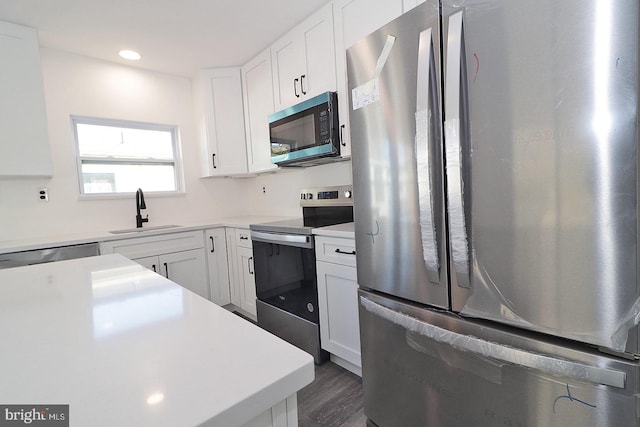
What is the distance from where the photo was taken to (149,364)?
0.46m

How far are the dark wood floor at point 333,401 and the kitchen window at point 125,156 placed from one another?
248 centimetres

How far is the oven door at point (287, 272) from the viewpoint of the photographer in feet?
6.54

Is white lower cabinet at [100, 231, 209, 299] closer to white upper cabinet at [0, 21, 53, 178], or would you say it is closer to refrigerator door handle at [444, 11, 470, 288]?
white upper cabinet at [0, 21, 53, 178]

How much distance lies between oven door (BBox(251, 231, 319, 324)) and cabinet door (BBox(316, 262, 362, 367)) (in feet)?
0.25

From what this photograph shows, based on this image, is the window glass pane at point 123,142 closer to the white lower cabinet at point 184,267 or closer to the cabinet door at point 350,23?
the white lower cabinet at point 184,267

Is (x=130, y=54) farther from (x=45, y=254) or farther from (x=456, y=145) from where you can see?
(x=456, y=145)

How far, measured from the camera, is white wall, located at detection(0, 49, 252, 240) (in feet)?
8.21

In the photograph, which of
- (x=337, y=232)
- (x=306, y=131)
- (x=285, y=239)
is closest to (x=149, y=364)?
(x=337, y=232)

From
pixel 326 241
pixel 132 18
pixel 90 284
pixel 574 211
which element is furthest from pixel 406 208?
pixel 132 18

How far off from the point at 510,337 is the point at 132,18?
2.84 metres

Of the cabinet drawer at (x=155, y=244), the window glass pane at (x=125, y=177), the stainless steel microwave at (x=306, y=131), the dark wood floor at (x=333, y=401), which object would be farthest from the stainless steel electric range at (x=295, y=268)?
the window glass pane at (x=125, y=177)

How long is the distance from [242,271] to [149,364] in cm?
240

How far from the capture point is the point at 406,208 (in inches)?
45.5

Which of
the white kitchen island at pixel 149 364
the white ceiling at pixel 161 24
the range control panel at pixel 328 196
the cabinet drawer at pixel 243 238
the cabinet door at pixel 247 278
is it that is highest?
the white ceiling at pixel 161 24
